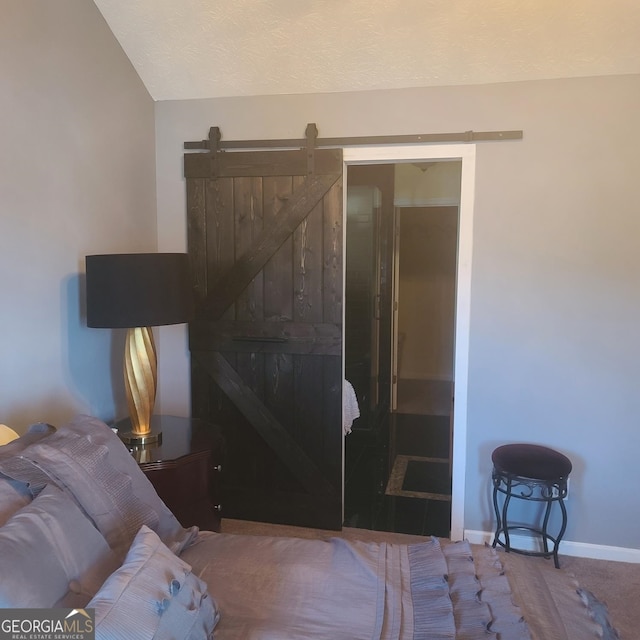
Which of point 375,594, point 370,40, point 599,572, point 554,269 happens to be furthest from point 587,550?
point 370,40

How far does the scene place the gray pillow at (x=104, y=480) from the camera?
159 centimetres

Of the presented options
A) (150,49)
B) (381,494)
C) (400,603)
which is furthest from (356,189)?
(400,603)

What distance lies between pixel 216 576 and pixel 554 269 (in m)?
2.19

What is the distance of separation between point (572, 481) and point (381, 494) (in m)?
1.22

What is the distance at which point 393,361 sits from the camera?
6035mm

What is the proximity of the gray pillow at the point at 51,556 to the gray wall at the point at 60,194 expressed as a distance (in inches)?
37.6

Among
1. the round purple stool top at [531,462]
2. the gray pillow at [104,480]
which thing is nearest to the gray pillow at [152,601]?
the gray pillow at [104,480]

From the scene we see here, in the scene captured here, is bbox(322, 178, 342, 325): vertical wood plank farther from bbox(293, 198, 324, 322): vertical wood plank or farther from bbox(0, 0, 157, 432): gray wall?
bbox(0, 0, 157, 432): gray wall

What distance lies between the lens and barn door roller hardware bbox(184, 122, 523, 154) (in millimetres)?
2859

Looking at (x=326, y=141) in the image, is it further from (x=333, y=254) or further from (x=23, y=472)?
(x=23, y=472)

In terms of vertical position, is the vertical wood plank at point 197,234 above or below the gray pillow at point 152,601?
above

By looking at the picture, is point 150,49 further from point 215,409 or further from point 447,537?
point 447,537

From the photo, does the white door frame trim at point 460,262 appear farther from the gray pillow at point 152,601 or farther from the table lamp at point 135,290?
the gray pillow at point 152,601

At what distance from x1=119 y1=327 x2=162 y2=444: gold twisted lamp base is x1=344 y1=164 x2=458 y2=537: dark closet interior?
1.43 m
